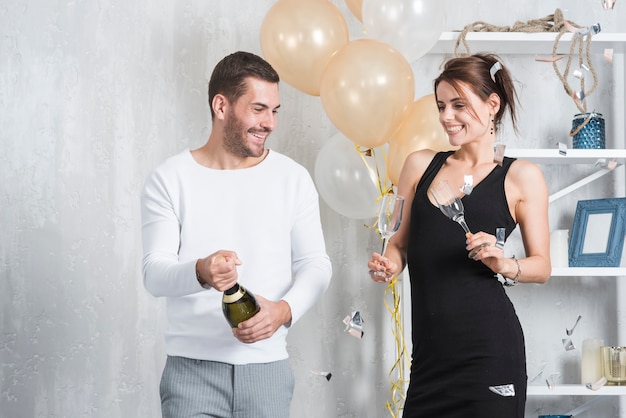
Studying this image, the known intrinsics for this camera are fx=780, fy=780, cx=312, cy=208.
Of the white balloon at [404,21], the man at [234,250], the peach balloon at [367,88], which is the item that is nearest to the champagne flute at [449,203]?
the man at [234,250]

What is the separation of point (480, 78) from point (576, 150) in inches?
36.4

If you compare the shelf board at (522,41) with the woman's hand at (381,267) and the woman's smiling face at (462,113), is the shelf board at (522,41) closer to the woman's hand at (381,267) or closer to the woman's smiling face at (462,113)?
the woman's smiling face at (462,113)

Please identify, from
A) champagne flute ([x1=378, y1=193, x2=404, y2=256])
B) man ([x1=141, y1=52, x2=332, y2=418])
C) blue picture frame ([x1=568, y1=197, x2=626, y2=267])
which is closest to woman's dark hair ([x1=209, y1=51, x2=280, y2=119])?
man ([x1=141, y1=52, x2=332, y2=418])

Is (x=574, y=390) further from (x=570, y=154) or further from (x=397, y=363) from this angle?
(x=570, y=154)

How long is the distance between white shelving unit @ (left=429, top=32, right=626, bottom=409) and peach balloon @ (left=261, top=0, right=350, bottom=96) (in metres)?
0.45

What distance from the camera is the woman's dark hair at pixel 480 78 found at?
1.71 metres

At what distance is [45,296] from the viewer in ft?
9.05

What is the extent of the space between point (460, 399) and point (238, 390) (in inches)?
18.1

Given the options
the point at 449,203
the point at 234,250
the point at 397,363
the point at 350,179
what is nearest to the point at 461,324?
the point at 449,203

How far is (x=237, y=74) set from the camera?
1.83m

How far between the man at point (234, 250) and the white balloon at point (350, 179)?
1.89 feet

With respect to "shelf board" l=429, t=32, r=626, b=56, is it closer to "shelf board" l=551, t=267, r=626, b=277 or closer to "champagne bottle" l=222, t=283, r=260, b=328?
"shelf board" l=551, t=267, r=626, b=277

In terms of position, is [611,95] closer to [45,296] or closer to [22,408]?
[45,296]

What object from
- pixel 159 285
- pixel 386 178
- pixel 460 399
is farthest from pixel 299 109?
pixel 460 399
